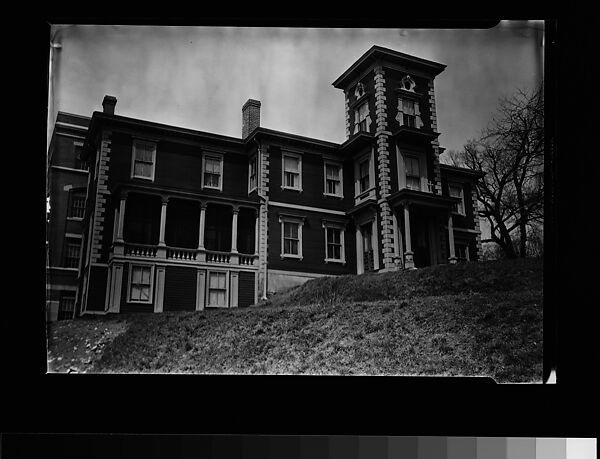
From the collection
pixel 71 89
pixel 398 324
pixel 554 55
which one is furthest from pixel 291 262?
pixel 554 55

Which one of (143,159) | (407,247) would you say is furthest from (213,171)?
(407,247)

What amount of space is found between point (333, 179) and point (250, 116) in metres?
0.77

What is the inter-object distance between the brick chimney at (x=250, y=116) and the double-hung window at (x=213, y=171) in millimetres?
276

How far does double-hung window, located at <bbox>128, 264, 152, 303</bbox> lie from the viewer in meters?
4.29

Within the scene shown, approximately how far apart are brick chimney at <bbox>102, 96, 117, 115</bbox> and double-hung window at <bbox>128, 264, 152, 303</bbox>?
1096 millimetres

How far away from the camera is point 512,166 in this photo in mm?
4297

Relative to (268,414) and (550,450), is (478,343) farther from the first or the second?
(268,414)

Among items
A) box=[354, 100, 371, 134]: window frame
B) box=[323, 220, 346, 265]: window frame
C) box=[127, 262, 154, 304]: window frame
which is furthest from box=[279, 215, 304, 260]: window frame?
box=[127, 262, 154, 304]: window frame

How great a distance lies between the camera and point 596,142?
13.0 feet

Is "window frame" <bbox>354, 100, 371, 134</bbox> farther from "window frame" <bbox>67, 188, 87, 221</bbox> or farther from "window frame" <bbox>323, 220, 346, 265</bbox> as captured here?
"window frame" <bbox>67, 188, 87, 221</bbox>

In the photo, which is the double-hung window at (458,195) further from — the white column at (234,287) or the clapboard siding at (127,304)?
the clapboard siding at (127,304)

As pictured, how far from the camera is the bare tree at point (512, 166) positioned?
416 centimetres

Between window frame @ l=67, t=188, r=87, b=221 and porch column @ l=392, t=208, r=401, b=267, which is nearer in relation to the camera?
window frame @ l=67, t=188, r=87, b=221

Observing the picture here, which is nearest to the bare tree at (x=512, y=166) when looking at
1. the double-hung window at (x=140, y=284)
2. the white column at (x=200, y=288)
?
the white column at (x=200, y=288)
